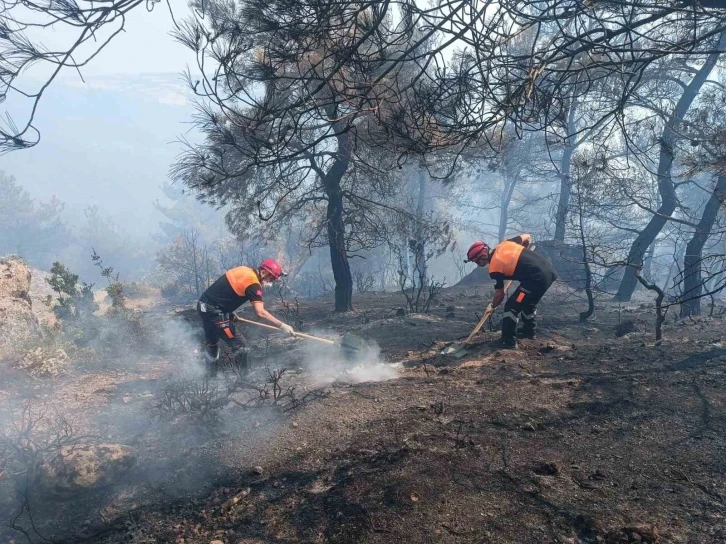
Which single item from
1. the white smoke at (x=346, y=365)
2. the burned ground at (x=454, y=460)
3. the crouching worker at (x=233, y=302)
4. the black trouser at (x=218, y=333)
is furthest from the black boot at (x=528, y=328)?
the black trouser at (x=218, y=333)

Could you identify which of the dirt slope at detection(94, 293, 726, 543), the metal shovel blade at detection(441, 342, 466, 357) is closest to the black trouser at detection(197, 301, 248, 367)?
the dirt slope at detection(94, 293, 726, 543)

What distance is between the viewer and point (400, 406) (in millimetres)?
4492

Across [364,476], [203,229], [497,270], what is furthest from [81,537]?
[203,229]

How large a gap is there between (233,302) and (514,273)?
3696mm

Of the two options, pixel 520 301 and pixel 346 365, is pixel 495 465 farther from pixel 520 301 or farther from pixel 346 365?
pixel 346 365

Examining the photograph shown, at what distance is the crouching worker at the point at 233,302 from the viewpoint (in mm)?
5715

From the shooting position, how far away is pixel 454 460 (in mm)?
3254

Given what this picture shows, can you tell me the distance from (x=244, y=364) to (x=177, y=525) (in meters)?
3.16

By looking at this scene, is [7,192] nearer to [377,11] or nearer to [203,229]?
[203,229]

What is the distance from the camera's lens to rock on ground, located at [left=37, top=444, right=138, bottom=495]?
138 inches

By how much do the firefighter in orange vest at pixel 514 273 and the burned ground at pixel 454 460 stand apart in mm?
574

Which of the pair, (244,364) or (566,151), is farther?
(566,151)

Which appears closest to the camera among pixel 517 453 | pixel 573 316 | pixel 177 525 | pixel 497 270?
pixel 177 525

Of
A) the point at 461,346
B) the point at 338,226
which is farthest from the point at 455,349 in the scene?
the point at 338,226
